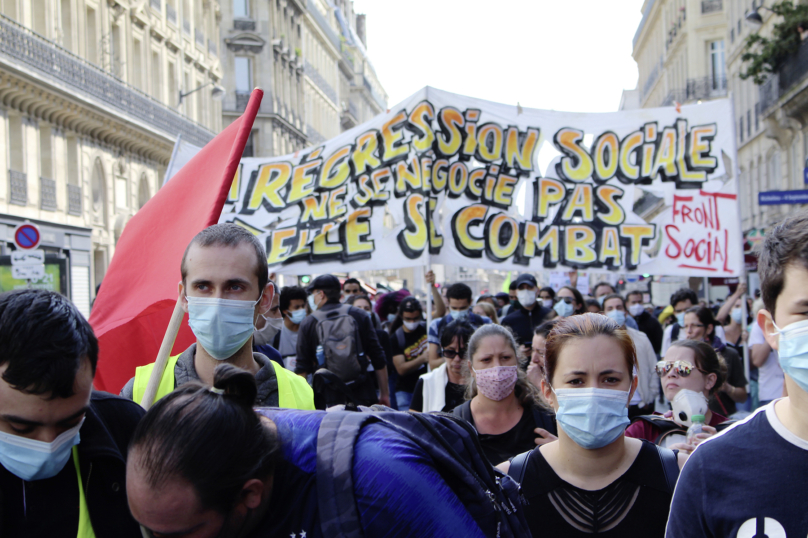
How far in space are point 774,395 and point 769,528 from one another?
6080 mm

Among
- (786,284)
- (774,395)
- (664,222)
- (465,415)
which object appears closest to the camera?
(786,284)

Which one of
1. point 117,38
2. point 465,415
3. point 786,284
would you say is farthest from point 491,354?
point 117,38

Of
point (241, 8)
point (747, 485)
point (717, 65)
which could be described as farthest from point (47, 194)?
point (717, 65)

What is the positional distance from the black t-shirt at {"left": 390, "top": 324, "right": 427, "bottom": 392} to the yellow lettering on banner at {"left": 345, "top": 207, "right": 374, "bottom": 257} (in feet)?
3.48

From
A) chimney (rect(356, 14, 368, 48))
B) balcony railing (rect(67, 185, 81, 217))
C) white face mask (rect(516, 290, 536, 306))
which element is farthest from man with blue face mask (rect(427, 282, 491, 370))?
chimney (rect(356, 14, 368, 48))

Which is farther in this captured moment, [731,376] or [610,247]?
[610,247]

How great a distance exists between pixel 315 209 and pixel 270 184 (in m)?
0.59

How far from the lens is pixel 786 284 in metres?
1.87

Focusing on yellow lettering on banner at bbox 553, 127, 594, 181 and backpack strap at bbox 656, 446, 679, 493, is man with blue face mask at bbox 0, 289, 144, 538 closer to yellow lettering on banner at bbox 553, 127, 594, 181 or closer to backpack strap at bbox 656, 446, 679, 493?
backpack strap at bbox 656, 446, 679, 493

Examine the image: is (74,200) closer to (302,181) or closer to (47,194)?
(47,194)

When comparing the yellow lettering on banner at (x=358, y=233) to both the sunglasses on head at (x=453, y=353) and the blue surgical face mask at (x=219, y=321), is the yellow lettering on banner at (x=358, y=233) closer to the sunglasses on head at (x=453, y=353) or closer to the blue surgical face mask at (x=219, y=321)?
the sunglasses on head at (x=453, y=353)

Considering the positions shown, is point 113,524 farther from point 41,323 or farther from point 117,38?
point 117,38

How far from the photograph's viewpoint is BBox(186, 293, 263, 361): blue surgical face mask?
2.81 meters

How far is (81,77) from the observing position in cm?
2314
